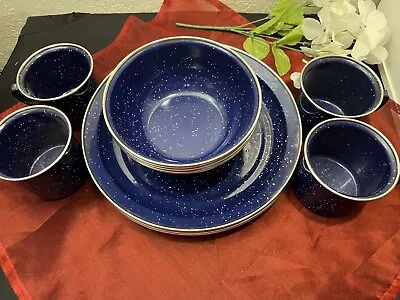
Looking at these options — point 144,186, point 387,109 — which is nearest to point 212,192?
point 144,186

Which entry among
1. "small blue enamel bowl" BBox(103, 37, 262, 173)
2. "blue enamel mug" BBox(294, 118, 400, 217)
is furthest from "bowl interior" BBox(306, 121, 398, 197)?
"small blue enamel bowl" BBox(103, 37, 262, 173)

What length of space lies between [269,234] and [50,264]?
261mm

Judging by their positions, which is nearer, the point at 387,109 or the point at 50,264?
the point at 50,264

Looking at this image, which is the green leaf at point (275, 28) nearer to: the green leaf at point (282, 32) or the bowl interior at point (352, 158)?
the green leaf at point (282, 32)

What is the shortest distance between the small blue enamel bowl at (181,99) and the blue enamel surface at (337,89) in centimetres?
10

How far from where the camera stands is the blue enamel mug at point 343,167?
55cm

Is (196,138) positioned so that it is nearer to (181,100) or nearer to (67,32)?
(181,100)

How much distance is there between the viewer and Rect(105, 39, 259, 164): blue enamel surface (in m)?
0.58

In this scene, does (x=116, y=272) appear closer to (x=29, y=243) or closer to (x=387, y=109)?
(x=29, y=243)

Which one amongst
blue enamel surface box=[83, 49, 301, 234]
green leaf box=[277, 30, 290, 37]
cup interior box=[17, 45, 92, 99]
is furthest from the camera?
green leaf box=[277, 30, 290, 37]

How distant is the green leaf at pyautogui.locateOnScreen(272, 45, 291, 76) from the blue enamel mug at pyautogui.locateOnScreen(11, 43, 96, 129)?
27 centimetres

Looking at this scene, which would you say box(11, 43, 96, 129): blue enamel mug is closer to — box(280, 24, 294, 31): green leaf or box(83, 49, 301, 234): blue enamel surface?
box(83, 49, 301, 234): blue enamel surface

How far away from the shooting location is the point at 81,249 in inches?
23.0

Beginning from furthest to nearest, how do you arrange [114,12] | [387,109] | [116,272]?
1. [114,12]
2. [387,109]
3. [116,272]
